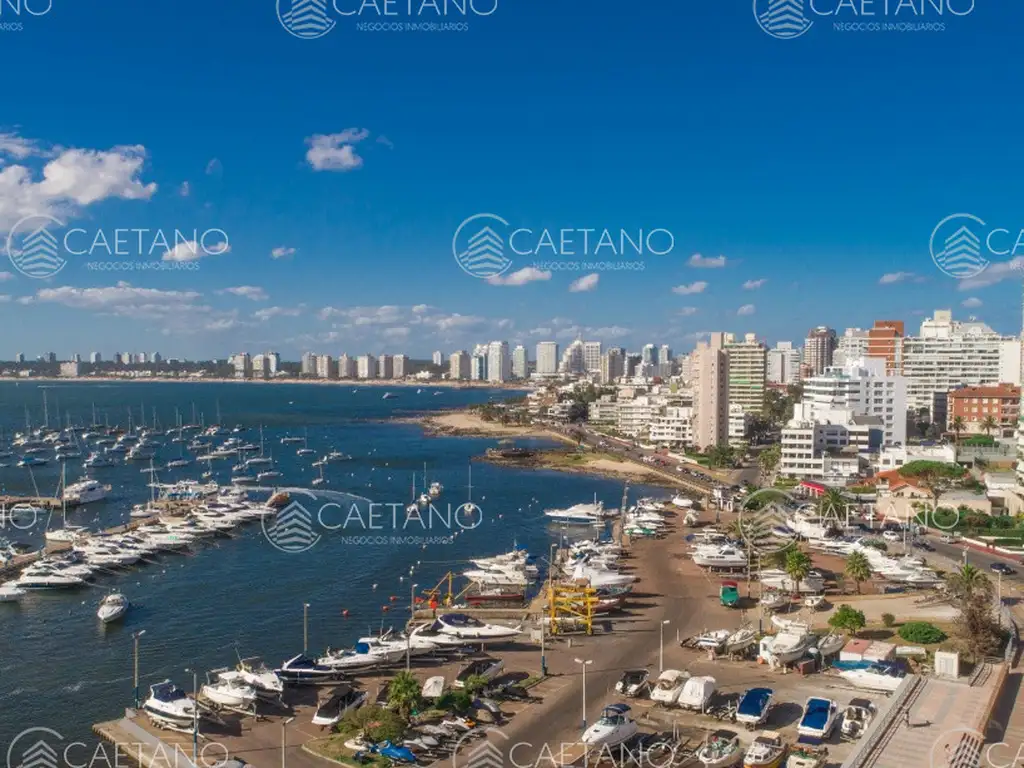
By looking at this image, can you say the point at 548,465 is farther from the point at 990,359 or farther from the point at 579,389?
the point at 579,389

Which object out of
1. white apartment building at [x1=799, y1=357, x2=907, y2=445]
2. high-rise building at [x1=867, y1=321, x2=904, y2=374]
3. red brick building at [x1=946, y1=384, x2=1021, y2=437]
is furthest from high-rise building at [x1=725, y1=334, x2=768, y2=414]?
white apartment building at [x1=799, y1=357, x2=907, y2=445]

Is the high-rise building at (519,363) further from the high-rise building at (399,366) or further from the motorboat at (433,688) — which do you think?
the motorboat at (433,688)

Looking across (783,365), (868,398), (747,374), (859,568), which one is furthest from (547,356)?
(859,568)

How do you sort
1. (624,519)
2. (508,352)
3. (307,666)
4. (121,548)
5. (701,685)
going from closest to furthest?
(701,685) < (307,666) < (121,548) < (624,519) < (508,352)

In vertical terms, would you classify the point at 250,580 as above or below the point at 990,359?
below

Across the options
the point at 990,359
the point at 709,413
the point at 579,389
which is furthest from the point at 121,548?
the point at 579,389

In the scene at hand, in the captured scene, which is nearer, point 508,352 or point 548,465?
point 548,465

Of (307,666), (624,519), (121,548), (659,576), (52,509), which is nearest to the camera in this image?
(307,666)
